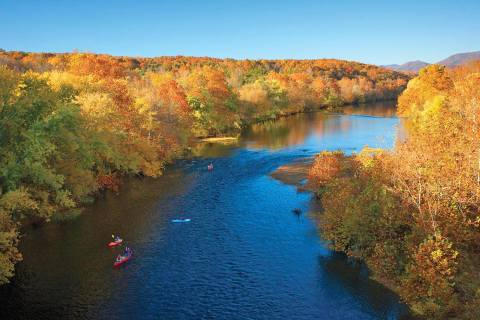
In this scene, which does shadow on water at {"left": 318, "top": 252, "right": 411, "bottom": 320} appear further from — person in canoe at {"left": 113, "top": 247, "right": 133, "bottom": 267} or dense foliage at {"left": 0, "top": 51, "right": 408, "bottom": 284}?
dense foliage at {"left": 0, "top": 51, "right": 408, "bottom": 284}

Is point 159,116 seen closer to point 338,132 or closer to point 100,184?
point 100,184

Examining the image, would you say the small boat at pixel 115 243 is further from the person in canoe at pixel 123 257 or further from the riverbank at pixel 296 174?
the riverbank at pixel 296 174

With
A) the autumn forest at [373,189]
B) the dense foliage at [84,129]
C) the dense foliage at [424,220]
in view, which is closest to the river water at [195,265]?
the dense foliage at [424,220]

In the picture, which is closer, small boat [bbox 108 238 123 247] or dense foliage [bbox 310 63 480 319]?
dense foliage [bbox 310 63 480 319]

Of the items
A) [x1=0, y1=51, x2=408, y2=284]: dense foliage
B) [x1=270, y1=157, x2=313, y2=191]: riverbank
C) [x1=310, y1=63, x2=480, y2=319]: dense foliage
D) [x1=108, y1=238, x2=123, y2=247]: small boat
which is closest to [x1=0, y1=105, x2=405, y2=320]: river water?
[x1=108, y1=238, x2=123, y2=247]: small boat

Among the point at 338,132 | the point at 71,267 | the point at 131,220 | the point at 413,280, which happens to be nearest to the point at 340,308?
the point at 413,280

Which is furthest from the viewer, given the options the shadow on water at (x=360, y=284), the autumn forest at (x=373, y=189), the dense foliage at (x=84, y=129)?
the dense foliage at (x=84, y=129)
